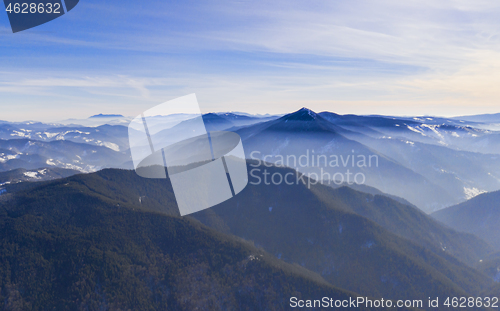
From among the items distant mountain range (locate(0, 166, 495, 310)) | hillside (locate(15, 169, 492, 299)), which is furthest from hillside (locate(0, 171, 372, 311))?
hillside (locate(15, 169, 492, 299))

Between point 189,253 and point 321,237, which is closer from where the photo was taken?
point 189,253

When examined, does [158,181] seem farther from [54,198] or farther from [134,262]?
[134,262]

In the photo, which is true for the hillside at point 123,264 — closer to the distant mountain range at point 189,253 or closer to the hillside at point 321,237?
the distant mountain range at point 189,253

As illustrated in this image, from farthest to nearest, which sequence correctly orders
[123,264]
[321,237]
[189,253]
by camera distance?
[321,237] < [189,253] < [123,264]

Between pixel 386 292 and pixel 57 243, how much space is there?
135 metres

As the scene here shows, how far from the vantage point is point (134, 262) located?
91.5 meters

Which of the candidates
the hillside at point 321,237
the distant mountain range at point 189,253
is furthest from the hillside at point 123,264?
the hillside at point 321,237

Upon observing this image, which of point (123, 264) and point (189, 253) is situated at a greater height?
point (123, 264)

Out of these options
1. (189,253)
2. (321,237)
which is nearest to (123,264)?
(189,253)

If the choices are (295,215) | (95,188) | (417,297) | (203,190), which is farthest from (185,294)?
(417,297)

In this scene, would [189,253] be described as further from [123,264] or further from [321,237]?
[321,237]

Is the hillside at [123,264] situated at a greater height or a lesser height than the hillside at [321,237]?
greater

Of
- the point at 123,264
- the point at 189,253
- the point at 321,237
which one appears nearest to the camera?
the point at 123,264

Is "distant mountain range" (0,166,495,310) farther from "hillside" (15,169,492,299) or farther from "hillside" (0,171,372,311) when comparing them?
"hillside" (15,169,492,299)
